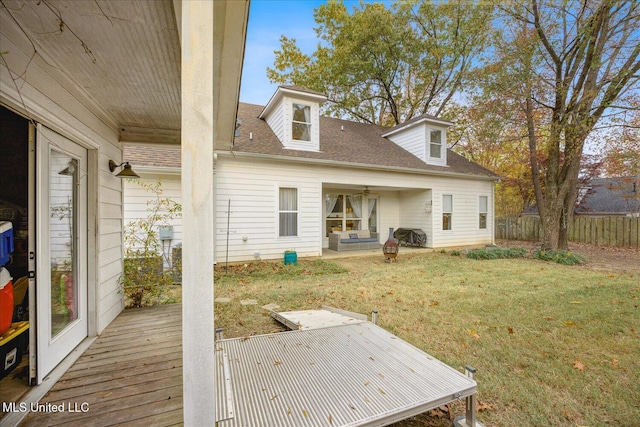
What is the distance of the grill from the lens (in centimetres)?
1112

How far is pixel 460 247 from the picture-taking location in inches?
449

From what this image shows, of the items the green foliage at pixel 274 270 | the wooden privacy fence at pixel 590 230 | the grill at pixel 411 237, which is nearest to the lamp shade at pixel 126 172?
the green foliage at pixel 274 270

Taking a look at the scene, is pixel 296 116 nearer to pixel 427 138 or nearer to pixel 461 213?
pixel 427 138

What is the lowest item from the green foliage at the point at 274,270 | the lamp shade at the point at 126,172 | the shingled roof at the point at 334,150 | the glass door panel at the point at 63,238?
the green foliage at the point at 274,270

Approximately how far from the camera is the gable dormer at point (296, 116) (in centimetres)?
878

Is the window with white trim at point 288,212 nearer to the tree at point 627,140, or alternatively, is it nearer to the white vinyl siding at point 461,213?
the white vinyl siding at point 461,213

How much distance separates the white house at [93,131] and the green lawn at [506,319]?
5.67 feet

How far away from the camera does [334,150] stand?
32.2ft

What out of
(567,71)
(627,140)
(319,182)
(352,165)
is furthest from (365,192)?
(627,140)

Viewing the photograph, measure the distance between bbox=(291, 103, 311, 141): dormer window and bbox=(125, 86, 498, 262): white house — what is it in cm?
3

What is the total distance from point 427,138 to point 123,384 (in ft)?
39.1

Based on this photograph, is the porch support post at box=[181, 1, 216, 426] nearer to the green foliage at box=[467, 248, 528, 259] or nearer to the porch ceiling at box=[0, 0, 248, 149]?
the porch ceiling at box=[0, 0, 248, 149]

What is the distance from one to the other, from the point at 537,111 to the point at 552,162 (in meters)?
1.94

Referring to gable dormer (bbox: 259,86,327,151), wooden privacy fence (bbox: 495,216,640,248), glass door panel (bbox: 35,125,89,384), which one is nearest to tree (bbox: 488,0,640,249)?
wooden privacy fence (bbox: 495,216,640,248)
